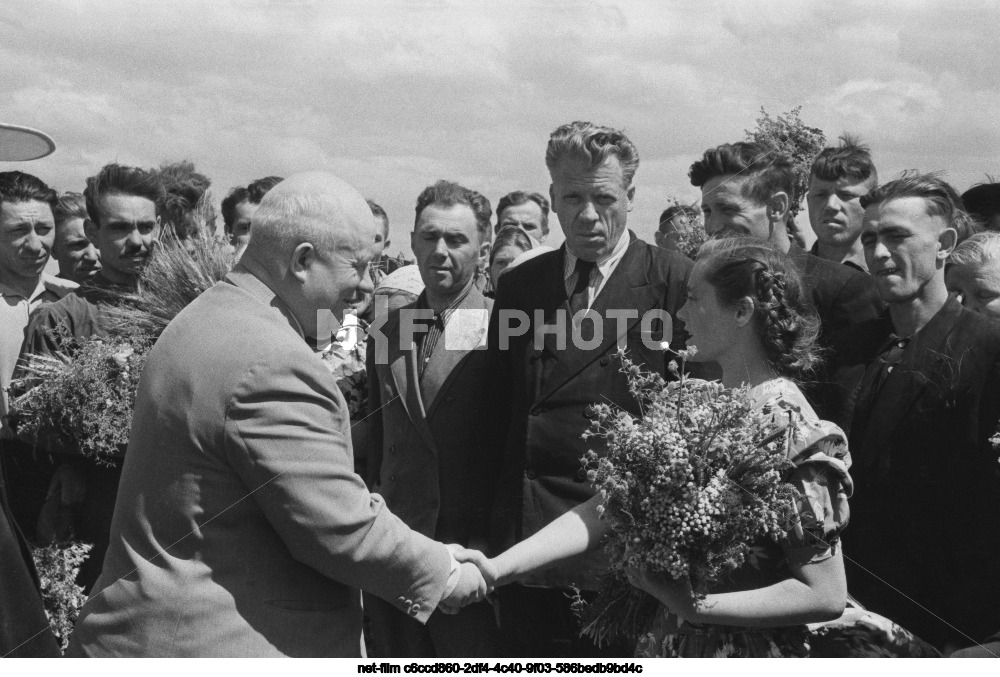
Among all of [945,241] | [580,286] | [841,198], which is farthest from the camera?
[841,198]

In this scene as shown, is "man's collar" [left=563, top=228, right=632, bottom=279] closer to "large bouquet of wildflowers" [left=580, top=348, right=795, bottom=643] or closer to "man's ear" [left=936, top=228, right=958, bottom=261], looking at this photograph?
"man's ear" [left=936, top=228, right=958, bottom=261]

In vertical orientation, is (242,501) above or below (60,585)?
above

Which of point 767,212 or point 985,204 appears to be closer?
point 767,212

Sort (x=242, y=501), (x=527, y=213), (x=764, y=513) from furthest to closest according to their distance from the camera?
(x=527, y=213), (x=242, y=501), (x=764, y=513)

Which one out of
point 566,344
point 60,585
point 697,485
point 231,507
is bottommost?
point 60,585

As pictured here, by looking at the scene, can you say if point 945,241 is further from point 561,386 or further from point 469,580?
A: point 469,580

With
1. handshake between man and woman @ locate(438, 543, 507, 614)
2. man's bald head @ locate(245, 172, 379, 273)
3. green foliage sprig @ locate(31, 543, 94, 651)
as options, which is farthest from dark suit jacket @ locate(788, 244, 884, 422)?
green foliage sprig @ locate(31, 543, 94, 651)

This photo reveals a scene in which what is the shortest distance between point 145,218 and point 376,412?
181 cm

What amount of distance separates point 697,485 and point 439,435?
7.31 ft

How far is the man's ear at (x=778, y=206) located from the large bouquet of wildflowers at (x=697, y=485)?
2.40 m

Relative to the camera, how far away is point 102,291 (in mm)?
5848

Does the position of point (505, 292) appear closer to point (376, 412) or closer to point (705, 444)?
point (376, 412)

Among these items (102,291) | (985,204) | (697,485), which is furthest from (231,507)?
(985,204)

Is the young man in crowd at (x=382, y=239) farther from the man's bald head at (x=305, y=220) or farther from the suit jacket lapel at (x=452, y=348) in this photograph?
the man's bald head at (x=305, y=220)
